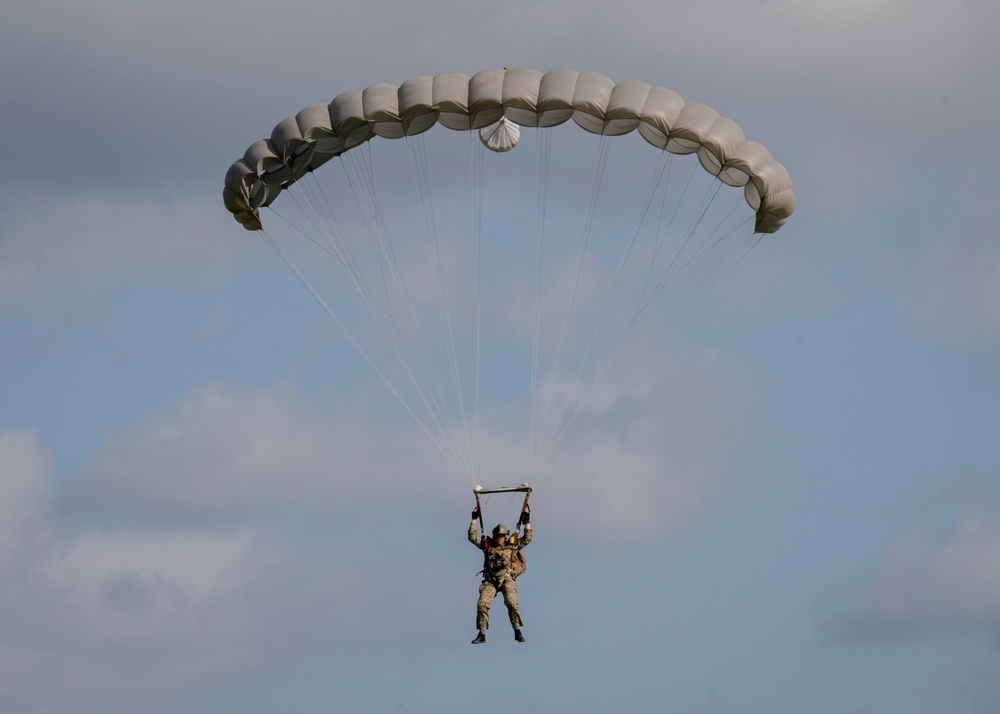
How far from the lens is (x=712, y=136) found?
4375 centimetres

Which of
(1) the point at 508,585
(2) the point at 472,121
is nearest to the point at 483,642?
(1) the point at 508,585

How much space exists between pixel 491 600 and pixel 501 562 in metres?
0.69

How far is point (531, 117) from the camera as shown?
43.7 metres

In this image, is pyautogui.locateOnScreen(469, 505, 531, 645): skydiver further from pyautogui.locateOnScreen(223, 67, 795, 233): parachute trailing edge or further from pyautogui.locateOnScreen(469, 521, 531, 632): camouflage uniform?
pyautogui.locateOnScreen(223, 67, 795, 233): parachute trailing edge

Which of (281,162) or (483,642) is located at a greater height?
(281,162)

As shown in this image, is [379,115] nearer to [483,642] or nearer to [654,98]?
[654,98]

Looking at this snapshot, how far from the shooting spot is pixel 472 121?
143 ft

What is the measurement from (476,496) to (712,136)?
24.9 ft

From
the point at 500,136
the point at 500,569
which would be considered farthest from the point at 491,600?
the point at 500,136

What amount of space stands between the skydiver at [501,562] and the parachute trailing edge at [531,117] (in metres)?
6.91

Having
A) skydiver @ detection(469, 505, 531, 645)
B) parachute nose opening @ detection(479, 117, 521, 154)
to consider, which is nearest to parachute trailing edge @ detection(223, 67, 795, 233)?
parachute nose opening @ detection(479, 117, 521, 154)

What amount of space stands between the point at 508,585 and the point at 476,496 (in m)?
1.71

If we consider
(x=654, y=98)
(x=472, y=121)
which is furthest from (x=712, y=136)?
(x=472, y=121)

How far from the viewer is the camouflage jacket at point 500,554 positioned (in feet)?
144
